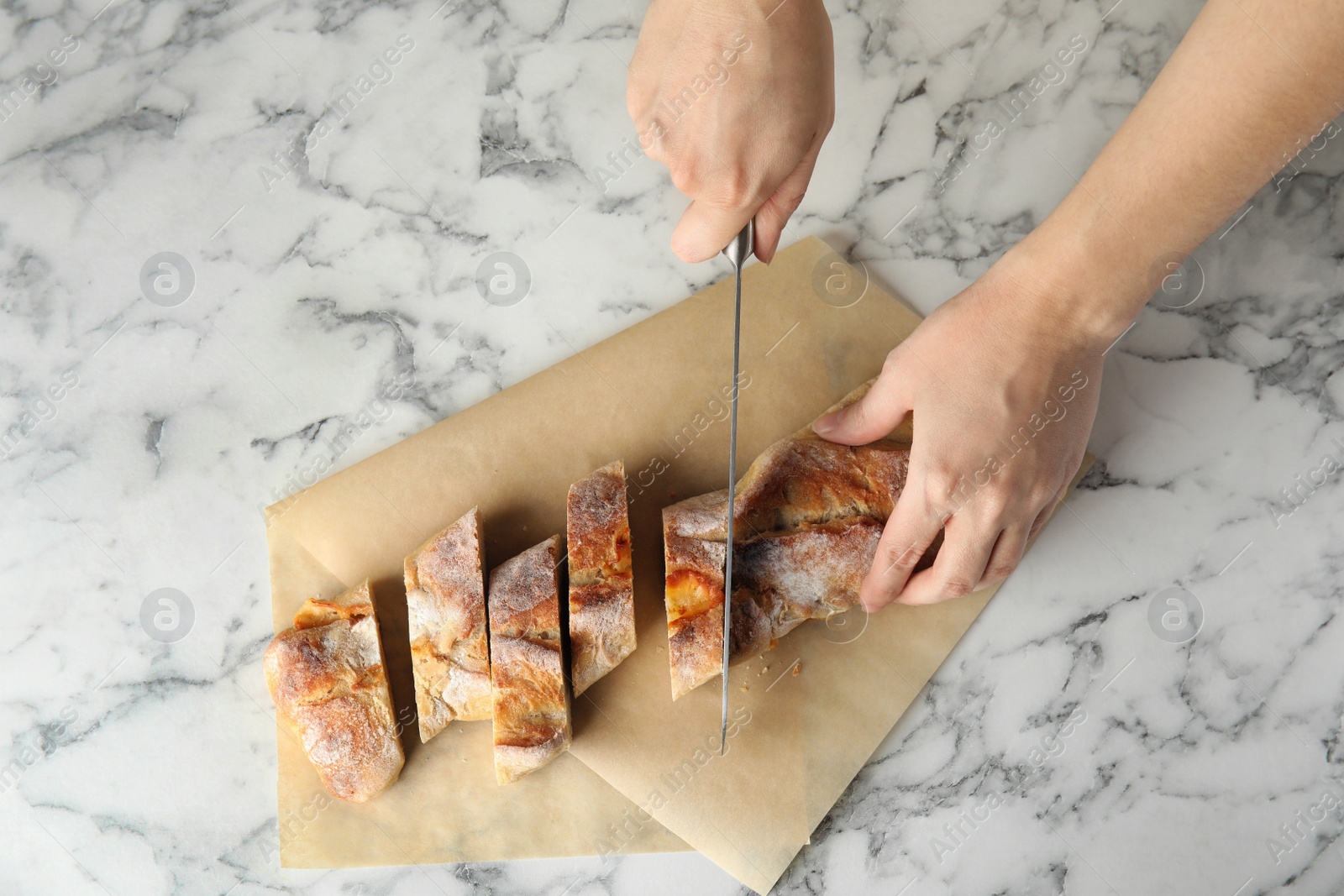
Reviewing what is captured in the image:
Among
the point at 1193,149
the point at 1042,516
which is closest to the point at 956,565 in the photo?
the point at 1042,516

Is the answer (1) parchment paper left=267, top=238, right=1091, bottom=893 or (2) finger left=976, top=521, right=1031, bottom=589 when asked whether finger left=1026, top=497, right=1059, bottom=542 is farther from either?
(1) parchment paper left=267, top=238, right=1091, bottom=893

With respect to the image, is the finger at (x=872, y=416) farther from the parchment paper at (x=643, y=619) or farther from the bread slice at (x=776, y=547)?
the parchment paper at (x=643, y=619)

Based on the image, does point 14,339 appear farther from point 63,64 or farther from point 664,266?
point 664,266

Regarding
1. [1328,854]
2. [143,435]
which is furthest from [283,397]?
[1328,854]

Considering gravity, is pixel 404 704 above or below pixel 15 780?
below

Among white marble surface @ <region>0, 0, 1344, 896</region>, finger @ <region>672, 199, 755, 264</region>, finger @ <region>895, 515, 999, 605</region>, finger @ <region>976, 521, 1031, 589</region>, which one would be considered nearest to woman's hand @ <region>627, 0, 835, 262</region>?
finger @ <region>672, 199, 755, 264</region>

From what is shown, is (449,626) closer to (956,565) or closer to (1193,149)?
(956,565)

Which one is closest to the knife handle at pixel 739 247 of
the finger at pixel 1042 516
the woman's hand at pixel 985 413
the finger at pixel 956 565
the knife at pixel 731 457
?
the knife at pixel 731 457
